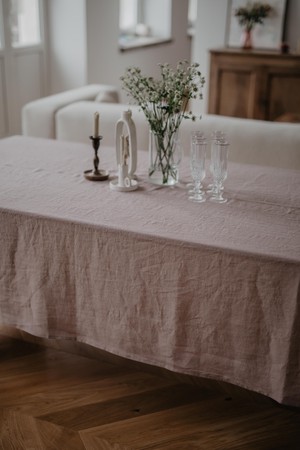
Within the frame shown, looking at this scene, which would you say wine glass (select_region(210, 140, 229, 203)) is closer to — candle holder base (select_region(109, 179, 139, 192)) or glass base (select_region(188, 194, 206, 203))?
glass base (select_region(188, 194, 206, 203))

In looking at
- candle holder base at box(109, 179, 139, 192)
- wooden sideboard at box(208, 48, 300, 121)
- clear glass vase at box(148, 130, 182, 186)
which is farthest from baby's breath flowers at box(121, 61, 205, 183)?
wooden sideboard at box(208, 48, 300, 121)

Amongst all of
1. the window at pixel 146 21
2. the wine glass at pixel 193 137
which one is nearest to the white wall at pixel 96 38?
the window at pixel 146 21

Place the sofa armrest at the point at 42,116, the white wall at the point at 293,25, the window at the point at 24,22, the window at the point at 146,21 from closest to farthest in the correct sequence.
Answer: the sofa armrest at the point at 42,116, the white wall at the point at 293,25, the window at the point at 24,22, the window at the point at 146,21

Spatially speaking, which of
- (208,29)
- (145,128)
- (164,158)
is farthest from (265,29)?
(164,158)

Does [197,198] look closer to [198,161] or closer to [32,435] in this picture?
[198,161]

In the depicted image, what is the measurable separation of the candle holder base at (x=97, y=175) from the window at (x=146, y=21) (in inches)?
184

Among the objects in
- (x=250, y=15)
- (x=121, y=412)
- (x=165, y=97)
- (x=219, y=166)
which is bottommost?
(x=121, y=412)

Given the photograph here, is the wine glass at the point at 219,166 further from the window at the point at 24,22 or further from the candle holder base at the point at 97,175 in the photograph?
the window at the point at 24,22

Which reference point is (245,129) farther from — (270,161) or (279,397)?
(279,397)

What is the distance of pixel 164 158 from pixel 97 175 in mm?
259

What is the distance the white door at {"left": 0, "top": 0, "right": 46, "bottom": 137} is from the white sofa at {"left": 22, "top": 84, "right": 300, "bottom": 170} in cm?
187

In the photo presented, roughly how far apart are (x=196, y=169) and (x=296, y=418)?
89 centimetres

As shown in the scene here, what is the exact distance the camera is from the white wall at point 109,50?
17.4 feet

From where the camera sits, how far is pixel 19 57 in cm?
511
